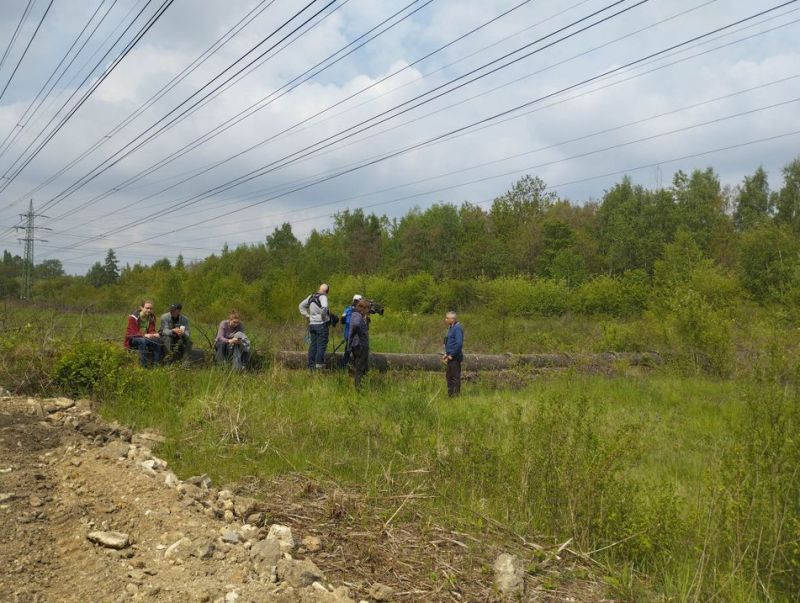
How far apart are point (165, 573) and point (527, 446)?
293 centimetres

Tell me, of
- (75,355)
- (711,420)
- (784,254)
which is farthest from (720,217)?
(75,355)

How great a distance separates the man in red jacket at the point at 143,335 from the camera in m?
10.7

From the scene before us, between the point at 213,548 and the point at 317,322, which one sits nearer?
the point at 213,548

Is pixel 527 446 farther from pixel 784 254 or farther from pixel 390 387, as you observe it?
pixel 784 254

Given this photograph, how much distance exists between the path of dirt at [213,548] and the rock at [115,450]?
257 mm

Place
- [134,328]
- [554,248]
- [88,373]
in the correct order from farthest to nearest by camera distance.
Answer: [554,248] → [134,328] → [88,373]

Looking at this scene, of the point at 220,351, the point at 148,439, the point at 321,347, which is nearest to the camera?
the point at 148,439

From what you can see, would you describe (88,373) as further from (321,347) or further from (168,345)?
(321,347)

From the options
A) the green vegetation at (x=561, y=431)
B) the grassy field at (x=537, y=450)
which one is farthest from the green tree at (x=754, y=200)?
the grassy field at (x=537, y=450)

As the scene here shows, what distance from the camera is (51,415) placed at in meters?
7.69

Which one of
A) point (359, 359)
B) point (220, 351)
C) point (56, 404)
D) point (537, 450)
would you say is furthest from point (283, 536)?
point (220, 351)

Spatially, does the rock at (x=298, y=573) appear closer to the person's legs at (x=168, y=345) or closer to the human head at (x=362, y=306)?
the human head at (x=362, y=306)

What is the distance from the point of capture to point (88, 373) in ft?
29.8

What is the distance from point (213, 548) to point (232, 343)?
25.1 ft
